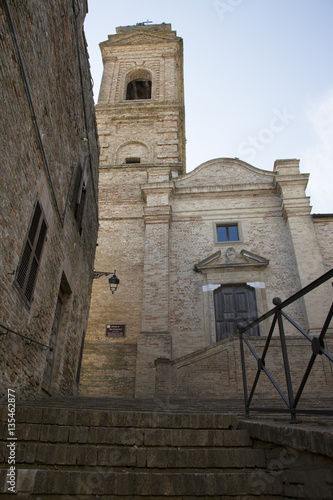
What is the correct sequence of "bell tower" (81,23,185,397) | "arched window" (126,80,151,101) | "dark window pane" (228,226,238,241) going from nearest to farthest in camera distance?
1. "bell tower" (81,23,185,397)
2. "dark window pane" (228,226,238,241)
3. "arched window" (126,80,151,101)

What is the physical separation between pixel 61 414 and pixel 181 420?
1.15m

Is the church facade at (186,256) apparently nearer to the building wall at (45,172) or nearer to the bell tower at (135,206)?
the bell tower at (135,206)

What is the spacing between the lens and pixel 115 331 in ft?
48.2

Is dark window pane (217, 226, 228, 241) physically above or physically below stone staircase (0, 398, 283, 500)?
above

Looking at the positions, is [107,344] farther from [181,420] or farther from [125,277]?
[181,420]

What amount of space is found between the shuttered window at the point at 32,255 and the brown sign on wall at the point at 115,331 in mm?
9005

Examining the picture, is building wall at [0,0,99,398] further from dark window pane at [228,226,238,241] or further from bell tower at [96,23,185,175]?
→ bell tower at [96,23,185,175]

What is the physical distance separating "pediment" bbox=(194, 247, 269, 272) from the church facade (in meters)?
0.04

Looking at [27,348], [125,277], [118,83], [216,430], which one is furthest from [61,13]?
[118,83]

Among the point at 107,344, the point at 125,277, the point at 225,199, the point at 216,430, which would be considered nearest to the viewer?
the point at 216,430

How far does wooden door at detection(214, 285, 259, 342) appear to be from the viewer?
14.6 m

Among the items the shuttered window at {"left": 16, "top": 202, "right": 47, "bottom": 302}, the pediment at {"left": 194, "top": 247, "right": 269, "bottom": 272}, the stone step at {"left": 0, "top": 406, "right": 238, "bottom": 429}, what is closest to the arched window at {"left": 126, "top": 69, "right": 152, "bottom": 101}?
the pediment at {"left": 194, "top": 247, "right": 269, "bottom": 272}

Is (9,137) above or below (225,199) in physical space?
below

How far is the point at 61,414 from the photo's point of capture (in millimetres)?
3518
